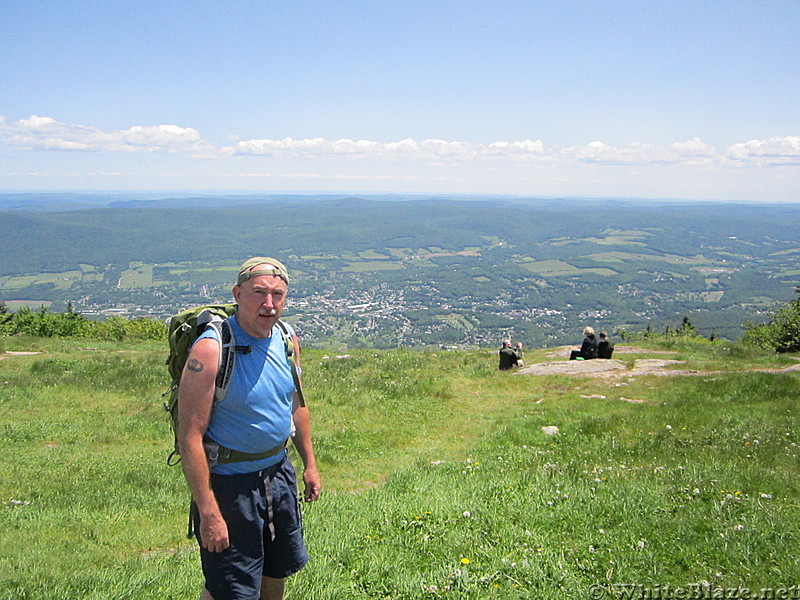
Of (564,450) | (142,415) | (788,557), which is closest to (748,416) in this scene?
(564,450)

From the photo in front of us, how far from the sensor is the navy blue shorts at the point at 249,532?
378 cm

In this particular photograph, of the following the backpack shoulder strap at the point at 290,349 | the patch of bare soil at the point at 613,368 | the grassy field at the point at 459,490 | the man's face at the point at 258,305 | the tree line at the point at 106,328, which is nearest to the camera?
the man's face at the point at 258,305

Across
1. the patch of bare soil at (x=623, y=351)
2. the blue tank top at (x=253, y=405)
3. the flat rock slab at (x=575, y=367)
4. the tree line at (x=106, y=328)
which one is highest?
the blue tank top at (x=253, y=405)

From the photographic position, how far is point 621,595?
4930mm

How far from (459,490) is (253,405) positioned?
5323mm

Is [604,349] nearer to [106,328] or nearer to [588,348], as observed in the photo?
[588,348]

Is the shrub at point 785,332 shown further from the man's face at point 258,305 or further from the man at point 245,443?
the man's face at point 258,305

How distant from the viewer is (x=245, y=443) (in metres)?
3.82

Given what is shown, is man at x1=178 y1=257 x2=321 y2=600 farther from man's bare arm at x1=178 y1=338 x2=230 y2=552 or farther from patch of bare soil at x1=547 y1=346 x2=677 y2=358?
patch of bare soil at x1=547 y1=346 x2=677 y2=358

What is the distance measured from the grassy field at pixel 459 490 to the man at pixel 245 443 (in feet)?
4.51

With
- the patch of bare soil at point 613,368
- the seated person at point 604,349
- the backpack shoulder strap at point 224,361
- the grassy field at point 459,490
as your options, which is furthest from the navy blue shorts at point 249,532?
the seated person at point 604,349

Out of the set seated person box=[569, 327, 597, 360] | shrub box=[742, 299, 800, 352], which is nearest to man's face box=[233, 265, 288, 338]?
seated person box=[569, 327, 597, 360]

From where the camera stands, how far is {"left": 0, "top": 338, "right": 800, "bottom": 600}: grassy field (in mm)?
5297

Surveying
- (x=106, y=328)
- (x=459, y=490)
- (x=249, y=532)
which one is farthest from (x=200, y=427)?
(x=106, y=328)
